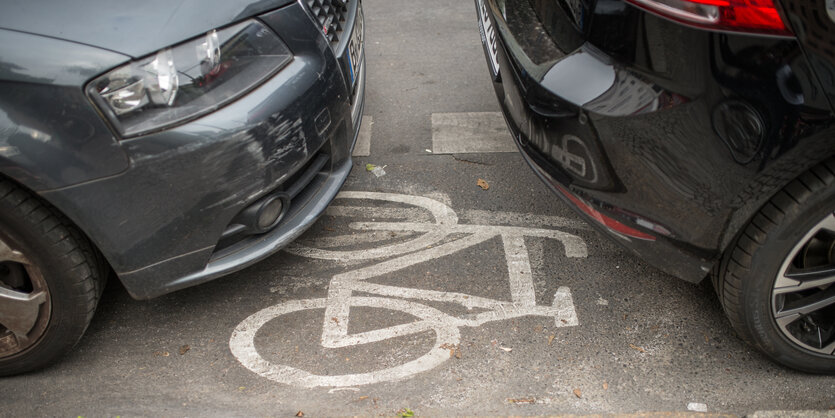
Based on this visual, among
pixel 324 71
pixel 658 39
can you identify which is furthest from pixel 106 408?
pixel 658 39

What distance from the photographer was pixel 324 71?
2.43 m

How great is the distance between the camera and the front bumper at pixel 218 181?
202 centimetres

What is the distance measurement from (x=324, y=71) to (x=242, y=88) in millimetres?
397

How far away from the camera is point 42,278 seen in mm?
2160

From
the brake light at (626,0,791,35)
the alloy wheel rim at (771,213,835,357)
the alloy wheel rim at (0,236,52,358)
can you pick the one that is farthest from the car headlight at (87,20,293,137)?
the alloy wheel rim at (771,213,835,357)

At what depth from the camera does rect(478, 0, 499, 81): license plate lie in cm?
269

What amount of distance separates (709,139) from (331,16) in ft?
5.37

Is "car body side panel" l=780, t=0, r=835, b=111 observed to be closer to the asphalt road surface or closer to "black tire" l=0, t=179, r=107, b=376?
the asphalt road surface

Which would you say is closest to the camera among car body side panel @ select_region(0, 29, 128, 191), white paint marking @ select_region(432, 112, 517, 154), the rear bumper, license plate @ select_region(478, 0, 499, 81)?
the rear bumper

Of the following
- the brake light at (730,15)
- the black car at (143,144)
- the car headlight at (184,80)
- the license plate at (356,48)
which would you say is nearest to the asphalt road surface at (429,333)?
the black car at (143,144)

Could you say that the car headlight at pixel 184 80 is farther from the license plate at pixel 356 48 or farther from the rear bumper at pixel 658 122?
the rear bumper at pixel 658 122

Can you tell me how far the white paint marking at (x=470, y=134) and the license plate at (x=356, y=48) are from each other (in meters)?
0.85

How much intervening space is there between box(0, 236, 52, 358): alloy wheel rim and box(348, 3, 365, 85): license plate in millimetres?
1436

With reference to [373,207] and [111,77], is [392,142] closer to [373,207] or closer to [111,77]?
[373,207]
